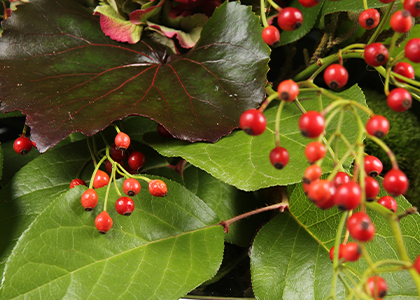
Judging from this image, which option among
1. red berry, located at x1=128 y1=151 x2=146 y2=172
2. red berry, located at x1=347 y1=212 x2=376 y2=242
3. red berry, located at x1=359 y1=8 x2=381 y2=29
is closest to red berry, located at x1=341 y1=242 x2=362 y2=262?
red berry, located at x1=347 y1=212 x2=376 y2=242

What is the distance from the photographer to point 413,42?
265mm

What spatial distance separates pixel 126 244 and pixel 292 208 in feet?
0.75

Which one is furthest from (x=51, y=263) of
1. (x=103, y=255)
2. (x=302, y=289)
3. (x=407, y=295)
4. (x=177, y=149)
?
(x=407, y=295)

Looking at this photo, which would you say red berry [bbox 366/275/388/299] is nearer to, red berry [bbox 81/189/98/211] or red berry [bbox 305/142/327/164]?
red berry [bbox 305/142/327/164]

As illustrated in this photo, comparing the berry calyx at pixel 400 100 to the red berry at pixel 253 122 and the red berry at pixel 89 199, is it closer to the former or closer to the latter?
the red berry at pixel 253 122

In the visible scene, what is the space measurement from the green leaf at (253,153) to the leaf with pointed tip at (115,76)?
21 mm

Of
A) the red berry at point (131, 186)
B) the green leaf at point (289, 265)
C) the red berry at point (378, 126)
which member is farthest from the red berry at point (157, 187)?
the red berry at point (378, 126)

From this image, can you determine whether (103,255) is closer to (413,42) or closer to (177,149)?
(177,149)

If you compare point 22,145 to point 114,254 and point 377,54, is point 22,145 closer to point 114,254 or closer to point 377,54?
point 114,254

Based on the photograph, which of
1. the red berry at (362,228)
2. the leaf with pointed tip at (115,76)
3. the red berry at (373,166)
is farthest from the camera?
the leaf with pointed tip at (115,76)

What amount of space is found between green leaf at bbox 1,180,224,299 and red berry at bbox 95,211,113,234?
2 centimetres

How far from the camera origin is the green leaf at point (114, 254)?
39 cm

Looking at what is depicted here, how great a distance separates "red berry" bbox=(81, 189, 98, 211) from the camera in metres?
0.41

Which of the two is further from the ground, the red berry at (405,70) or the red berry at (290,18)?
the red berry at (290,18)
